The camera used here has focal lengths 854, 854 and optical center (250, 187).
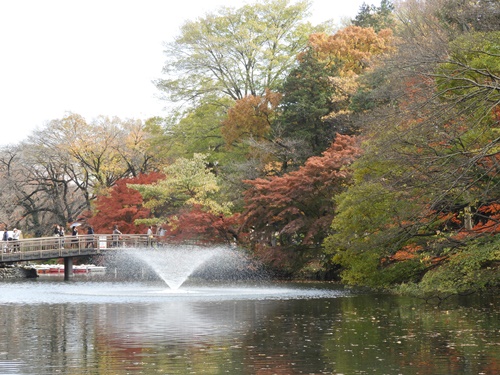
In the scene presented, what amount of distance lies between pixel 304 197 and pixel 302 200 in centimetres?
25

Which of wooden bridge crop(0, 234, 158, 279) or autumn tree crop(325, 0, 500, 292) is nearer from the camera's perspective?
autumn tree crop(325, 0, 500, 292)

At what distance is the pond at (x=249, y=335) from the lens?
1320 centimetres

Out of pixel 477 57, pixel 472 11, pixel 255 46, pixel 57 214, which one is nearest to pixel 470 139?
pixel 477 57

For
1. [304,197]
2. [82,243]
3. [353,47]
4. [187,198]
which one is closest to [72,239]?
[82,243]

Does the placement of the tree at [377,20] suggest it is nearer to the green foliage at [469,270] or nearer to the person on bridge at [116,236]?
the person on bridge at [116,236]

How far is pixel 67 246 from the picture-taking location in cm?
5044

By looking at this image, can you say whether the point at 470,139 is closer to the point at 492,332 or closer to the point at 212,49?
the point at 492,332

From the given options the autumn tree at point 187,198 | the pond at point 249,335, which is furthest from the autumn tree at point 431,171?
the autumn tree at point 187,198

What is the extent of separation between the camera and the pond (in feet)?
43.3

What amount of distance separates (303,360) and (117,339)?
460cm

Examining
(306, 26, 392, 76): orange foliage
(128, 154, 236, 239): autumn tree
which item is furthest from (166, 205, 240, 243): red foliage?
(306, 26, 392, 76): orange foliage

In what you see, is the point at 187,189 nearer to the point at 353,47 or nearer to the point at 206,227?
the point at 206,227

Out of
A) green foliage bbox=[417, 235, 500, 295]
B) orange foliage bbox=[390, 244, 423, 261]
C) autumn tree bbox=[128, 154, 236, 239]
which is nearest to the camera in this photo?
green foliage bbox=[417, 235, 500, 295]

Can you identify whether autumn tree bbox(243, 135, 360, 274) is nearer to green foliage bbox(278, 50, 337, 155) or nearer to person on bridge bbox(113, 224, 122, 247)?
green foliage bbox(278, 50, 337, 155)
